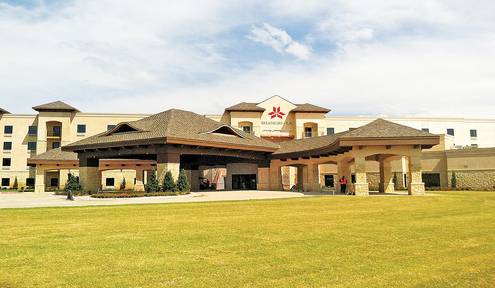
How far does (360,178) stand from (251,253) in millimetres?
26117

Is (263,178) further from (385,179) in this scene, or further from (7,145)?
(7,145)

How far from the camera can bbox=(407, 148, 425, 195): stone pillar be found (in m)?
33.0

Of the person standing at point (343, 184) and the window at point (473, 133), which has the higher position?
the window at point (473, 133)

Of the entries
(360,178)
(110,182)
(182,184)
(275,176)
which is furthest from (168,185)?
(110,182)

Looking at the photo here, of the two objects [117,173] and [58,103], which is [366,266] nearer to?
[117,173]

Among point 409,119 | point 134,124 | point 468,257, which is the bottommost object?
point 468,257

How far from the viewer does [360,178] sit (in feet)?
110

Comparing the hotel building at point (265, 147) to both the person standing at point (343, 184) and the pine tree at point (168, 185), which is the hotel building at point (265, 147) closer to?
the person standing at point (343, 184)

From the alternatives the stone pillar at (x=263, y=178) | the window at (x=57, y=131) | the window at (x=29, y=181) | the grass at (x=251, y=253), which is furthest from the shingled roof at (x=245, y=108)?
the grass at (x=251, y=253)

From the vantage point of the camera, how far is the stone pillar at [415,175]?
33.0m

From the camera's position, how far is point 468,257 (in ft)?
28.7

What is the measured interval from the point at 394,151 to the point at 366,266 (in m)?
27.9

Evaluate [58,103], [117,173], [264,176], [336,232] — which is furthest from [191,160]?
[336,232]

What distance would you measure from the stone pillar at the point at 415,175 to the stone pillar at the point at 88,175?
1264 inches
